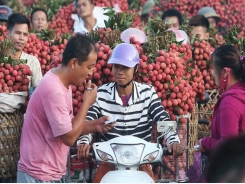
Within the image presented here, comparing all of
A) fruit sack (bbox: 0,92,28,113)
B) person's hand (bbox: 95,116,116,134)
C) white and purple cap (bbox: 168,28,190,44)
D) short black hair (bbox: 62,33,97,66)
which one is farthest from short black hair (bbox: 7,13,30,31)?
short black hair (bbox: 62,33,97,66)

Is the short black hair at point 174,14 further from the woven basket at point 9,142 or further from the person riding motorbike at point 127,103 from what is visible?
the woven basket at point 9,142

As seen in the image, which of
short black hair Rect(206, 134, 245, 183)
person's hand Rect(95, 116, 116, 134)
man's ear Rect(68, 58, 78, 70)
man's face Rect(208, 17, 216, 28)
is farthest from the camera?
man's face Rect(208, 17, 216, 28)

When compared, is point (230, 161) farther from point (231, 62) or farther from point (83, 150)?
point (83, 150)

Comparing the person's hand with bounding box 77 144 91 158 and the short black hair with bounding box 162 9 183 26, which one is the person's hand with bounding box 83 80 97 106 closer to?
the person's hand with bounding box 77 144 91 158

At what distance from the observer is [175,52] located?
574cm

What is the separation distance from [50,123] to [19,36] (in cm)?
215

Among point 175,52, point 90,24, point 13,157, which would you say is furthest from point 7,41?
point 90,24

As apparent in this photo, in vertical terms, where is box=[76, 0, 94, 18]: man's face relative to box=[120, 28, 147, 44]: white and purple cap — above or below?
above

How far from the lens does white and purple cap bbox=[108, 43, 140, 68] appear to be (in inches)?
198

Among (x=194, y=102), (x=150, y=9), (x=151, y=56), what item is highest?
(x=150, y=9)

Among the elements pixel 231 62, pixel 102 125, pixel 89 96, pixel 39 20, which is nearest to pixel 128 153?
pixel 102 125

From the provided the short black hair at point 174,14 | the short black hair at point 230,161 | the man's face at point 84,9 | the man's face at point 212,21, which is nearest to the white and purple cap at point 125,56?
the short black hair at point 230,161

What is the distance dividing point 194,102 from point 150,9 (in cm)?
569

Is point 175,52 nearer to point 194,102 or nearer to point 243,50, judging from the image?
point 194,102
